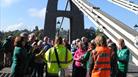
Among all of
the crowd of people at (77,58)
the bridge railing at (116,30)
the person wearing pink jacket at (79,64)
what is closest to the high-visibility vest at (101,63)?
the crowd of people at (77,58)

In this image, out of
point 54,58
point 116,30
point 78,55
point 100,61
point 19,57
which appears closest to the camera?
point 100,61

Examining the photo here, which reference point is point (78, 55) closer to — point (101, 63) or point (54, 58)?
point (54, 58)

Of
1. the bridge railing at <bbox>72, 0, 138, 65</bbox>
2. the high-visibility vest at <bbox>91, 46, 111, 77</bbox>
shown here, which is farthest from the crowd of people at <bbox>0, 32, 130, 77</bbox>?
the bridge railing at <bbox>72, 0, 138, 65</bbox>

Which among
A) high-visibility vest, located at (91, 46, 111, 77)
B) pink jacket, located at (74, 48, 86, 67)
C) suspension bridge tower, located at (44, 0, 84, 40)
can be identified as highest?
high-visibility vest, located at (91, 46, 111, 77)

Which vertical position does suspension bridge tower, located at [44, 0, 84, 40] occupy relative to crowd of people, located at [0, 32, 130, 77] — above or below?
below

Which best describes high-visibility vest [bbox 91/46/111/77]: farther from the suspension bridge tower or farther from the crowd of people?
the suspension bridge tower

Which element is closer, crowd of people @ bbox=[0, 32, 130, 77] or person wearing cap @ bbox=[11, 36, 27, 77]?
crowd of people @ bbox=[0, 32, 130, 77]

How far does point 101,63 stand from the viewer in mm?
9492

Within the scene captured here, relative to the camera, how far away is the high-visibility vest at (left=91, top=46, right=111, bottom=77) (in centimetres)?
941

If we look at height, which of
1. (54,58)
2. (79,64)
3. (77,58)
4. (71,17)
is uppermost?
Result: (54,58)

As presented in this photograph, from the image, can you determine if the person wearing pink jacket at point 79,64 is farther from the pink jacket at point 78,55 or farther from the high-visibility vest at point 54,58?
the high-visibility vest at point 54,58

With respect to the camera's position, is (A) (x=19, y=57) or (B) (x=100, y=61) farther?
(A) (x=19, y=57)

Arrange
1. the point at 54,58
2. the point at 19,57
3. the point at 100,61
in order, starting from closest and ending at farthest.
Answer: the point at 100,61 < the point at 19,57 < the point at 54,58

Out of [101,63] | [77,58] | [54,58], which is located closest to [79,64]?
[77,58]
